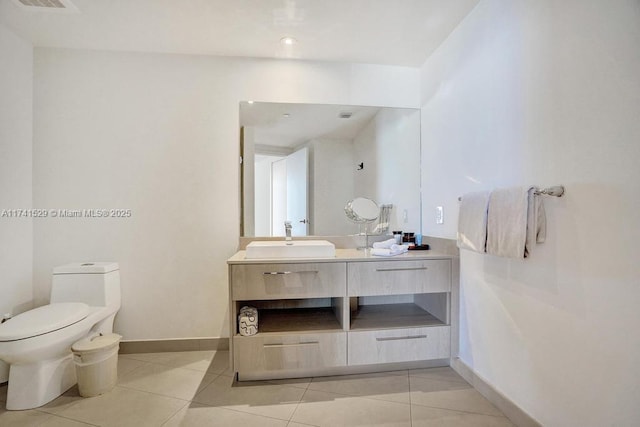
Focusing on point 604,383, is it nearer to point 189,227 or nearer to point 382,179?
point 382,179

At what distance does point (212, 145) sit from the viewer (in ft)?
7.71

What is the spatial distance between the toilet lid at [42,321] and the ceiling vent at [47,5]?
1.78 metres

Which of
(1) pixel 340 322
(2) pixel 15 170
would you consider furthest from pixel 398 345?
(2) pixel 15 170

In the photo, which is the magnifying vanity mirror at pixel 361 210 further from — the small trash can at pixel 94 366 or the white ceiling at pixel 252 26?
the small trash can at pixel 94 366

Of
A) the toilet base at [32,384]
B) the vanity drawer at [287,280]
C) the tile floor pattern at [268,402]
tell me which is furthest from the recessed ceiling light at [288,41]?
the toilet base at [32,384]

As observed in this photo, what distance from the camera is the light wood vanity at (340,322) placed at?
1804 mm

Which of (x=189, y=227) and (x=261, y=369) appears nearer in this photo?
(x=261, y=369)

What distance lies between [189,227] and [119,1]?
146 centimetres

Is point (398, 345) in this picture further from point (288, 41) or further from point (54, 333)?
point (288, 41)

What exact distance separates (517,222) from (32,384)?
2.62m

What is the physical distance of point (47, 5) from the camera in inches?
69.2

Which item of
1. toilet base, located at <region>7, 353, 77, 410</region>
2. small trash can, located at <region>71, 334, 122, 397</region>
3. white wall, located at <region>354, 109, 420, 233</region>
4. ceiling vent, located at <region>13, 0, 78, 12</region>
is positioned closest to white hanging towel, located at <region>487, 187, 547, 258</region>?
white wall, located at <region>354, 109, 420, 233</region>

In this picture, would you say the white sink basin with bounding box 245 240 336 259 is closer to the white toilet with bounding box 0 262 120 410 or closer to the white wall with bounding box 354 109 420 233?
the white wall with bounding box 354 109 420 233

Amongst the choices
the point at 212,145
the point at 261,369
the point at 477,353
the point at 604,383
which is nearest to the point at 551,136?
the point at 604,383
